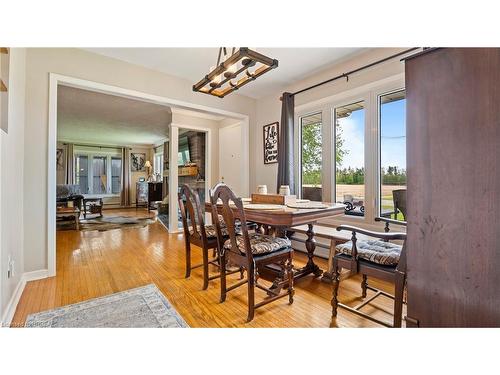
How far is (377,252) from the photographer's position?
156 cm

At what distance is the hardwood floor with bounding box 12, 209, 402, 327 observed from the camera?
1716 millimetres

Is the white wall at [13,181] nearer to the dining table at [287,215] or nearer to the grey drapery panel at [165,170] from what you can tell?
the dining table at [287,215]

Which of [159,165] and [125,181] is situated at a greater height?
[159,165]

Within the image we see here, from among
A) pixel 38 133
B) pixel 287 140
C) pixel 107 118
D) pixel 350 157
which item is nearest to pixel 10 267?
pixel 38 133

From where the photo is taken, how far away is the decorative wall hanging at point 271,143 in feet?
13.0

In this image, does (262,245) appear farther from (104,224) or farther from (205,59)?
(104,224)

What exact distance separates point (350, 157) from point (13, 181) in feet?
11.4

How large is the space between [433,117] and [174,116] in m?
4.58

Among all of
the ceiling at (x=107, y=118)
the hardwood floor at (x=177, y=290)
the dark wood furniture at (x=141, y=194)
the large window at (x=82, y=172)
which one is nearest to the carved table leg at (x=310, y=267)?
the hardwood floor at (x=177, y=290)

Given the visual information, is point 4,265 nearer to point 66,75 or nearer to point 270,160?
point 66,75

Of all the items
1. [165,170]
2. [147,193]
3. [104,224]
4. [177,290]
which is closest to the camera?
[177,290]

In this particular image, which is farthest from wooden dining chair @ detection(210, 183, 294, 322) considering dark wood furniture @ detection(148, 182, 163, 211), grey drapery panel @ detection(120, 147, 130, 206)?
grey drapery panel @ detection(120, 147, 130, 206)
